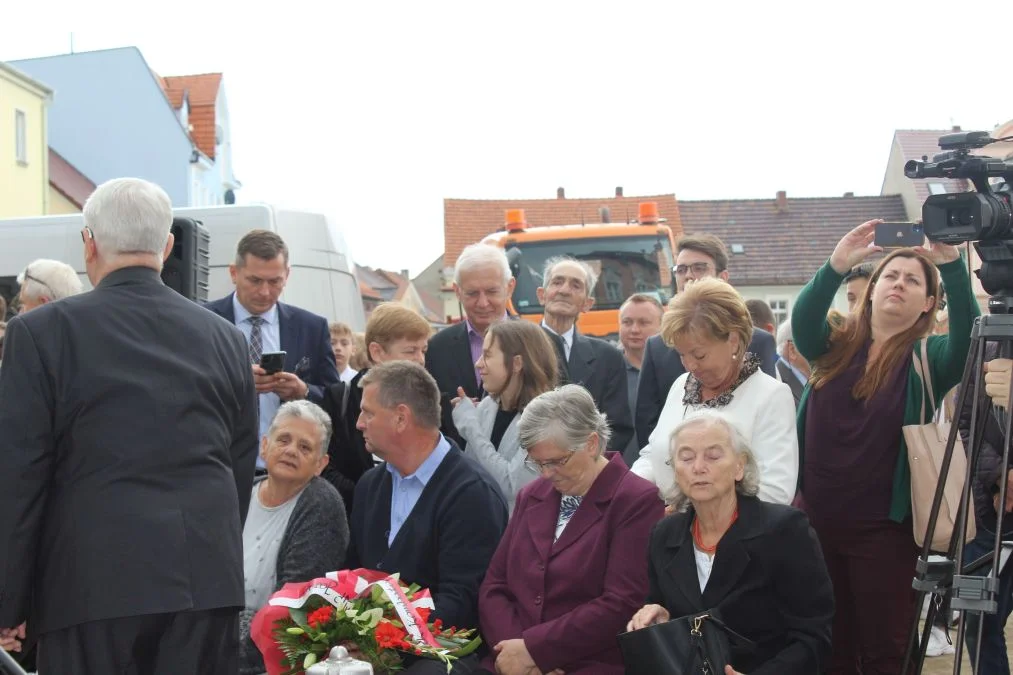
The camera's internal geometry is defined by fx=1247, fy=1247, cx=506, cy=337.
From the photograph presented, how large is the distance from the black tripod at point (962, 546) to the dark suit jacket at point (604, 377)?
1.98 metres

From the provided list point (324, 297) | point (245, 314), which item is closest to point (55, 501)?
point (245, 314)

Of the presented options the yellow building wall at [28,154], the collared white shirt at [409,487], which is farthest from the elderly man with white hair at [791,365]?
the yellow building wall at [28,154]

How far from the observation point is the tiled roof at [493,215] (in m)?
42.3

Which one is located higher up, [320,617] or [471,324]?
[471,324]

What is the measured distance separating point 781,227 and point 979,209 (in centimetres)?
4164

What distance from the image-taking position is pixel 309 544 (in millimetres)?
5051

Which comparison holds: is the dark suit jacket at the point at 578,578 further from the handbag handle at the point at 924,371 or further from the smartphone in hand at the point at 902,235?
the smartphone in hand at the point at 902,235

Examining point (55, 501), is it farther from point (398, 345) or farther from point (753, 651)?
point (398, 345)

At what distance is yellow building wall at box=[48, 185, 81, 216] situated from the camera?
30.0 metres

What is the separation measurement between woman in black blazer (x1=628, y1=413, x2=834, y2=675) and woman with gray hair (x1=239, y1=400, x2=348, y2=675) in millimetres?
1500

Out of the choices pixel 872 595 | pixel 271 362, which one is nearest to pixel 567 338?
pixel 271 362

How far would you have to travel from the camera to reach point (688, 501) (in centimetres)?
434

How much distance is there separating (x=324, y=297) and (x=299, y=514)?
5475 millimetres

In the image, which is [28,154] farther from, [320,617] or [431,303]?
[431,303]
